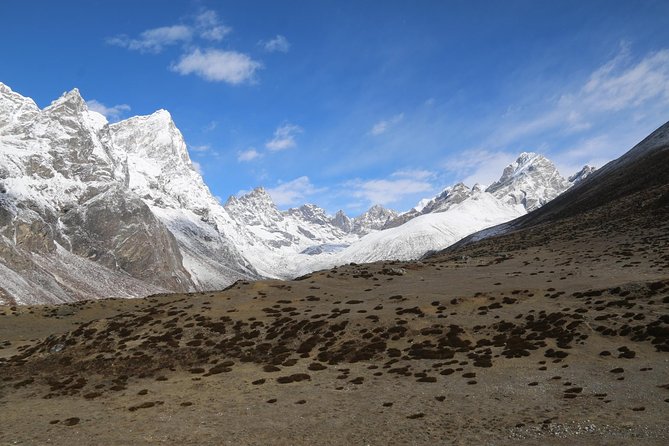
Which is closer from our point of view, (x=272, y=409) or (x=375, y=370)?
(x=272, y=409)

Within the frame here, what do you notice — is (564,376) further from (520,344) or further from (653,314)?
(653,314)

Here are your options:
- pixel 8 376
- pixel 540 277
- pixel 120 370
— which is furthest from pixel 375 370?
pixel 540 277

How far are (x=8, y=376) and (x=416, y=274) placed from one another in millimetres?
55917

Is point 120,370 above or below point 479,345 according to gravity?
above

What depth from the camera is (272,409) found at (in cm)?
2853

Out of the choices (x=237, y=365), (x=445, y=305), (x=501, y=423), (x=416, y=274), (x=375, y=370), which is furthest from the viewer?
(x=416, y=274)

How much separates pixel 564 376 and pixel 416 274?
49.1 meters

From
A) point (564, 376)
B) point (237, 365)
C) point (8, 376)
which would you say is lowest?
point (564, 376)

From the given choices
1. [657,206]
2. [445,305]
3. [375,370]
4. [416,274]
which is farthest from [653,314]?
[657,206]

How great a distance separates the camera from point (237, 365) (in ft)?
131

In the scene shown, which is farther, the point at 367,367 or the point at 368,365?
the point at 368,365

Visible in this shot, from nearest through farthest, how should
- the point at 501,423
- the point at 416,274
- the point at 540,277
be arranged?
1. the point at 501,423
2. the point at 540,277
3. the point at 416,274

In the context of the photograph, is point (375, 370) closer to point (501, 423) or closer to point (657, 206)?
point (501, 423)

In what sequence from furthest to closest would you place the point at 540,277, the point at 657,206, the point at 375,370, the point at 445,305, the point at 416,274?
the point at 657,206, the point at 416,274, the point at 540,277, the point at 445,305, the point at 375,370
